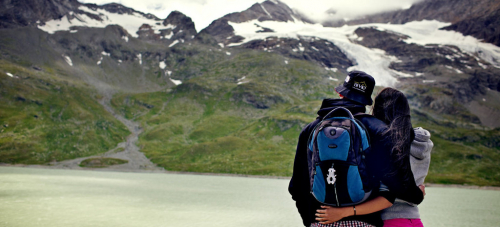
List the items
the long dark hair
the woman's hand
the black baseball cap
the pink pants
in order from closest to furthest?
1. the long dark hair
2. the woman's hand
3. the pink pants
4. the black baseball cap

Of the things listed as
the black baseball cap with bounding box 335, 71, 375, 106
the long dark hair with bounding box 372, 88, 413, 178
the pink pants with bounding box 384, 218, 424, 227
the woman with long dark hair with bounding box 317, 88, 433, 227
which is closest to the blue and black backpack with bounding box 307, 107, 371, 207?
the woman with long dark hair with bounding box 317, 88, 433, 227

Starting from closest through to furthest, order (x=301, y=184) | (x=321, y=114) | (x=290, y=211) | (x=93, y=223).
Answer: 1. (x=321, y=114)
2. (x=301, y=184)
3. (x=93, y=223)
4. (x=290, y=211)

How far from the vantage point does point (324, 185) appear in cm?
562

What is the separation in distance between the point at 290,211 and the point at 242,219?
35.8ft

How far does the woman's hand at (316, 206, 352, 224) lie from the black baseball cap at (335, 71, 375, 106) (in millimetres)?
1966

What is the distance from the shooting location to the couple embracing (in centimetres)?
566

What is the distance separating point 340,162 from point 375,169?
2.19 feet

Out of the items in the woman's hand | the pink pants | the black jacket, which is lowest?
the pink pants

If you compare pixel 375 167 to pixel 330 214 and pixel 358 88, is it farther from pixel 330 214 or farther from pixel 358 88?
pixel 358 88

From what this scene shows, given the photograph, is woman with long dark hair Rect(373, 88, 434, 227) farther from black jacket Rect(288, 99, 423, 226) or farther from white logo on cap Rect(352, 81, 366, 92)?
white logo on cap Rect(352, 81, 366, 92)

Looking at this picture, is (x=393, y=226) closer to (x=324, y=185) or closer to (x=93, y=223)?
(x=324, y=185)

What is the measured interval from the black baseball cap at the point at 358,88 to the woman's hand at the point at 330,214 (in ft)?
6.45

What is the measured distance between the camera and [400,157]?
560 cm

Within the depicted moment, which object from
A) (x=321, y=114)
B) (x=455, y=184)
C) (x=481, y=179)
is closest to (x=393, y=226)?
(x=321, y=114)
